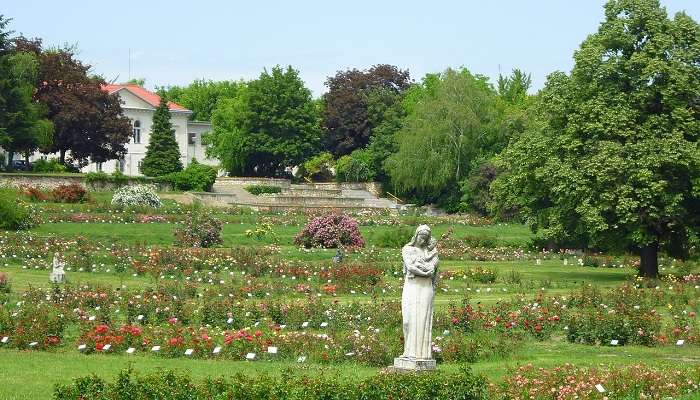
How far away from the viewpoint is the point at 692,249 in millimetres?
38719

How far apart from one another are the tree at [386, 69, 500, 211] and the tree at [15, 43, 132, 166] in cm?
1847

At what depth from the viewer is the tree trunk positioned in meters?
36.4

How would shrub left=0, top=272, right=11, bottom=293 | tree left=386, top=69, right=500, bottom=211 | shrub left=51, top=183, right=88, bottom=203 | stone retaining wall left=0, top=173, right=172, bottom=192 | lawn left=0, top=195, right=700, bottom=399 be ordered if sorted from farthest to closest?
1. tree left=386, top=69, right=500, bottom=211
2. stone retaining wall left=0, top=173, right=172, bottom=192
3. shrub left=51, top=183, right=88, bottom=203
4. shrub left=0, top=272, right=11, bottom=293
5. lawn left=0, top=195, right=700, bottom=399

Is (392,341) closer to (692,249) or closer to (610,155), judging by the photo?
(610,155)

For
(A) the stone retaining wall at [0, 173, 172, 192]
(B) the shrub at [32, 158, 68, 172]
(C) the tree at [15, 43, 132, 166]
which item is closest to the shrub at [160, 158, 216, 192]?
(A) the stone retaining wall at [0, 173, 172, 192]

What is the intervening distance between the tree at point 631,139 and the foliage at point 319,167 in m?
56.3

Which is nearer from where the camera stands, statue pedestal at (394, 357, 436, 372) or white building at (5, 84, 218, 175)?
statue pedestal at (394, 357, 436, 372)

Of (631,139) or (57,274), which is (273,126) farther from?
(57,274)

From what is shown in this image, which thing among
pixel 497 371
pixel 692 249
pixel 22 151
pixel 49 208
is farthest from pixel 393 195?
pixel 497 371

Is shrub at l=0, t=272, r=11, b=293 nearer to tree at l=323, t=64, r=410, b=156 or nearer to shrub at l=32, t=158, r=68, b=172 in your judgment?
shrub at l=32, t=158, r=68, b=172

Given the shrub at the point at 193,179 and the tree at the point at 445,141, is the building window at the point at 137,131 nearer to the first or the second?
the shrub at the point at 193,179

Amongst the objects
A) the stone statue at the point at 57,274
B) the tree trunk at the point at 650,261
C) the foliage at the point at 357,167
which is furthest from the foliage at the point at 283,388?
the foliage at the point at 357,167


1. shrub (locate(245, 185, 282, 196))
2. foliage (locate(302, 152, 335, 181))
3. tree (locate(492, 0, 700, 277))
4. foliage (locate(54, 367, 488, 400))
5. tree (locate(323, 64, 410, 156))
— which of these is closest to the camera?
foliage (locate(54, 367, 488, 400))

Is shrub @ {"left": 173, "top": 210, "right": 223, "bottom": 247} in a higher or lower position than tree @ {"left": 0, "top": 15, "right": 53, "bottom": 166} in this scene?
lower
